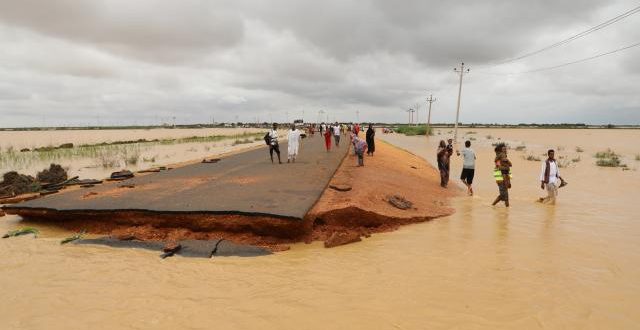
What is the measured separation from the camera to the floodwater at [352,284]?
4168 millimetres

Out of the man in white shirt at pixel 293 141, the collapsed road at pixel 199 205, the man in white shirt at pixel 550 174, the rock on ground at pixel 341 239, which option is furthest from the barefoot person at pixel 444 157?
the rock on ground at pixel 341 239

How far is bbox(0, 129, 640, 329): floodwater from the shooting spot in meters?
4.17

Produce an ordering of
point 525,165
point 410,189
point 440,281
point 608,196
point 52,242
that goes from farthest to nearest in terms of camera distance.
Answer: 1. point 525,165
2. point 608,196
3. point 410,189
4. point 52,242
5. point 440,281

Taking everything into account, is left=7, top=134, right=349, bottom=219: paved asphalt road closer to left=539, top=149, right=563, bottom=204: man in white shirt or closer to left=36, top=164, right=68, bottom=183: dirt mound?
left=36, top=164, right=68, bottom=183: dirt mound

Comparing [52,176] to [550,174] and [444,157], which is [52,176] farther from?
[550,174]

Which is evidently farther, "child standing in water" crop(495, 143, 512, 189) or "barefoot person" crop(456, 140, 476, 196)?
"barefoot person" crop(456, 140, 476, 196)

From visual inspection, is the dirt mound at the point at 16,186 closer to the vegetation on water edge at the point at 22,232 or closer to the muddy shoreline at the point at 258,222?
the muddy shoreline at the point at 258,222

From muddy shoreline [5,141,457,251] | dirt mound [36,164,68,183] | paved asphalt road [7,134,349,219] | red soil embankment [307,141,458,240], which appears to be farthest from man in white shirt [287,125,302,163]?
dirt mound [36,164,68,183]

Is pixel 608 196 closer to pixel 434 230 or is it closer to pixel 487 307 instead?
pixel 434 230

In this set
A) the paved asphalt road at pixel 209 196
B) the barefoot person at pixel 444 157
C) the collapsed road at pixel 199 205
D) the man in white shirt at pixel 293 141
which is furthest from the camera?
the man in white shirt at pixel 293 141

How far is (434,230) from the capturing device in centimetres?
798

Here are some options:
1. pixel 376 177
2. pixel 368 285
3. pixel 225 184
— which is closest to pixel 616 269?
pixel 368 285

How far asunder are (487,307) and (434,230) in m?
3.62

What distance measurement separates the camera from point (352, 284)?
16.7 feet
